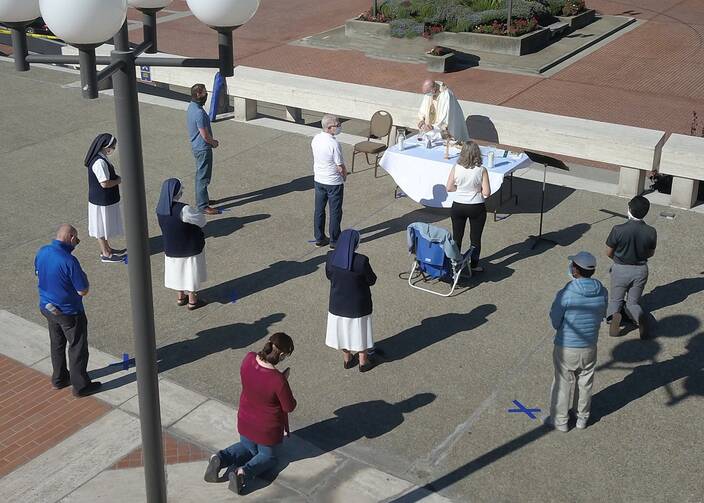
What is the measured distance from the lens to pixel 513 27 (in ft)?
83.7

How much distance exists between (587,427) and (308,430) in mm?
2527

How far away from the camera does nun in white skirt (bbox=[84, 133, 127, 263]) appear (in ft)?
36.3

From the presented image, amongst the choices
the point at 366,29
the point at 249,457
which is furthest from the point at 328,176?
the point at 366,29

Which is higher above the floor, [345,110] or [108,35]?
[108,35]

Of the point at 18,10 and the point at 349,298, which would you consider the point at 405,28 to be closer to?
the point at 349,298

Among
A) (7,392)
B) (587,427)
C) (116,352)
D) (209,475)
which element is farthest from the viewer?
(116,352)

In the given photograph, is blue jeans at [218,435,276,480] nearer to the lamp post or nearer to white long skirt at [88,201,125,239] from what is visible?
the lamp post

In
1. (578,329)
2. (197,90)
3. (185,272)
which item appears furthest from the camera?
(197,90)

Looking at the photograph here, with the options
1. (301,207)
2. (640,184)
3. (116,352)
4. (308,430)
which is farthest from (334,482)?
(640,184)

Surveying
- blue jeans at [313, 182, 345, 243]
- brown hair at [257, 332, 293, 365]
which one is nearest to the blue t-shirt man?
brown hair at [257, 332, 293, 365]

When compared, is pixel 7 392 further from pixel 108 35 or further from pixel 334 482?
pixel 108 35

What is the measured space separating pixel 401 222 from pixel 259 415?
226 inches

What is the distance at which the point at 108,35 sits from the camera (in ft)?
15.9

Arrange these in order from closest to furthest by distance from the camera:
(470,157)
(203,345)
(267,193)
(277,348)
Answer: (277,348) < (203,345) < (470,157) < (267,193)
